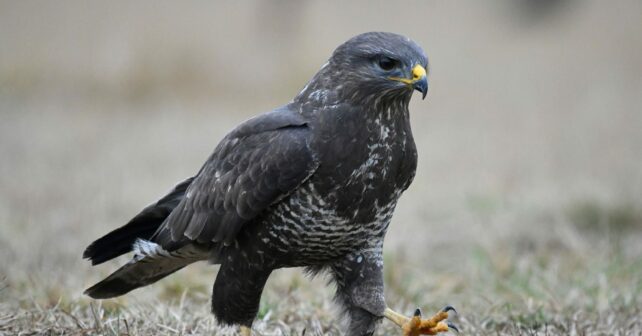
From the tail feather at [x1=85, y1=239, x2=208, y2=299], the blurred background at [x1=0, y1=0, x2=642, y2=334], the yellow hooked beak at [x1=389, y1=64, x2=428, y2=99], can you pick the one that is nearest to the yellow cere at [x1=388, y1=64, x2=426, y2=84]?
the yellow hooked beak at [x1=389, y1=64, x2=428, y2=99]

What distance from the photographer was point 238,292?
158 inches

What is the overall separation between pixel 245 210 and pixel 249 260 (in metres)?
0.25

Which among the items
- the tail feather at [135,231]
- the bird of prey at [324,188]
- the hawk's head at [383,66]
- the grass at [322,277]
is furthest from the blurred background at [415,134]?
the hawk's head at [383,66]

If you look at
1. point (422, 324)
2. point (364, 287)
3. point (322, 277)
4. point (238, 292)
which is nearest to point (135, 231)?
point (238, 292)

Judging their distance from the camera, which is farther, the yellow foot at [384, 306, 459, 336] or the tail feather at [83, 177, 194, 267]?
the tail feather at [83, 177, 194, 267]

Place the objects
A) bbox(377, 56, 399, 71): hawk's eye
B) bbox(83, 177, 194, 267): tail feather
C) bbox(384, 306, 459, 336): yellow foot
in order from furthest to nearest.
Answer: bbox(83, 177, 194, 267): tail feather
bbox(384, 306, 459, 336): yellow foot
bbox(377, 56, 399, 71): hawk's eye

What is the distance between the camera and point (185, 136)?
1128cm

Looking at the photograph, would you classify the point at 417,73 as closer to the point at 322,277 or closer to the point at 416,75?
the point at 416,75

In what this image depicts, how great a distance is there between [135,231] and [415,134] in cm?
722

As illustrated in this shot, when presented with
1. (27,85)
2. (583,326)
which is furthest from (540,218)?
(27,85)

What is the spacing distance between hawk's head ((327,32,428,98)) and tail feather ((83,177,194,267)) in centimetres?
116

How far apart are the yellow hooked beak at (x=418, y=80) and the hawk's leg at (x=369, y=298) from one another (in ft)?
2.64

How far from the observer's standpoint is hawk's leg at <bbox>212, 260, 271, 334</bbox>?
3986mm

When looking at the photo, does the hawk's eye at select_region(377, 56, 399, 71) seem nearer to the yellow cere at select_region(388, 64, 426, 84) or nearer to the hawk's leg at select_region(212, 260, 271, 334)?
the yellow cere at select_region(388, 64, 426, 84)
